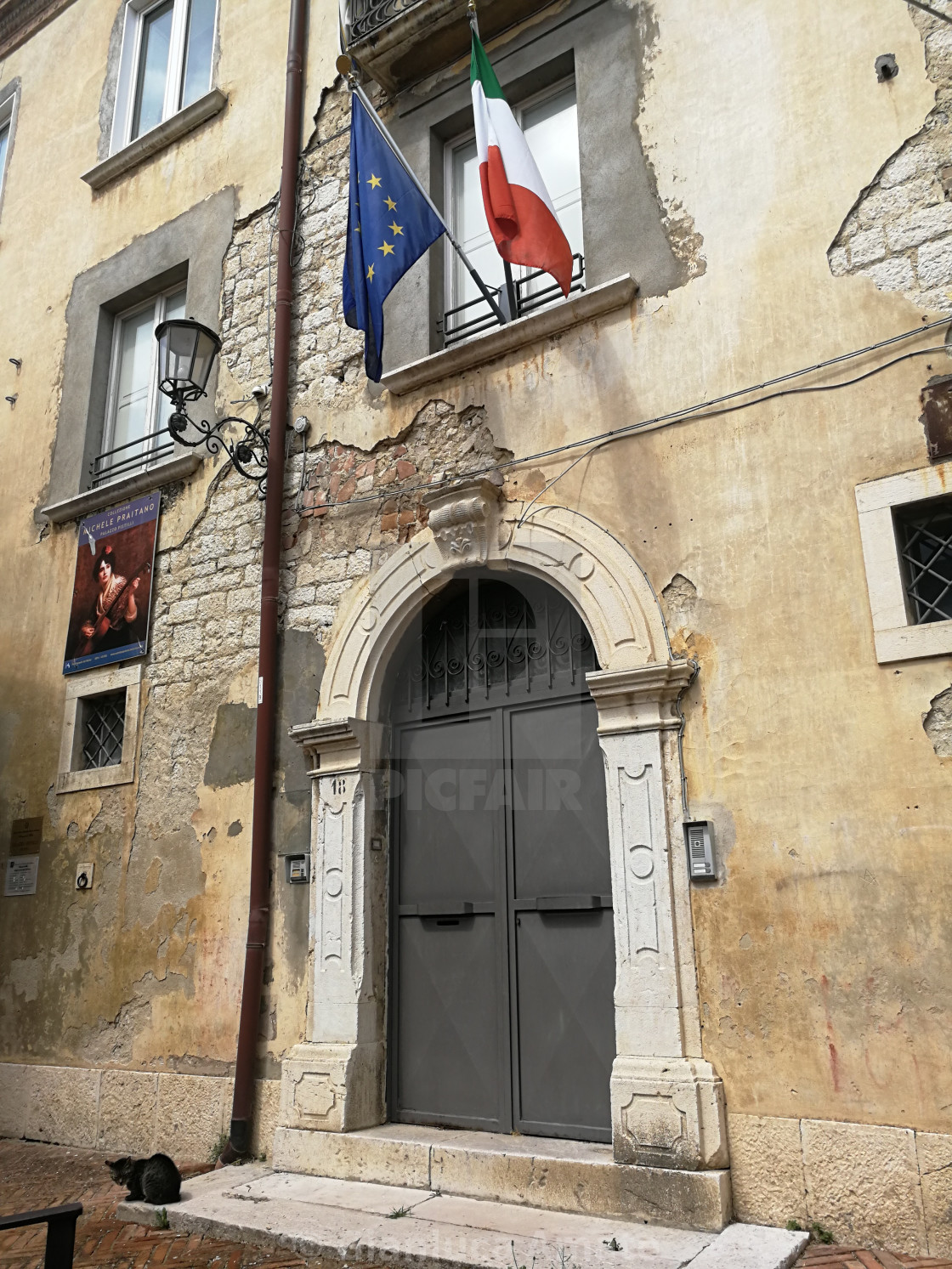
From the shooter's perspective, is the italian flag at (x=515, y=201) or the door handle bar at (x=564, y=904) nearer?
the door handle bar at (x=564, y=904)

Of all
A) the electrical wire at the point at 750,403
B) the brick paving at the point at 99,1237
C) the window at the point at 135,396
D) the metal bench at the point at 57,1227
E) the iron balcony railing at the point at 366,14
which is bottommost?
the brick paving at the point at 99,1237

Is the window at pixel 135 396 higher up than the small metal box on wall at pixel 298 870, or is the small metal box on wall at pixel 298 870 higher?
the window at pixel 135 396

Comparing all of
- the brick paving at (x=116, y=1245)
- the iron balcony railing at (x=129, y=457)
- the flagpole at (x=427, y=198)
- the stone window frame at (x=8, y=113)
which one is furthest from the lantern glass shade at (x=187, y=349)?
the stone window frame at (x=8, y=113)

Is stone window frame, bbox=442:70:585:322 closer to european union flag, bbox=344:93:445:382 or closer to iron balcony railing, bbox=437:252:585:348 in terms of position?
iron balcony railing, bbox=437:252:585:348

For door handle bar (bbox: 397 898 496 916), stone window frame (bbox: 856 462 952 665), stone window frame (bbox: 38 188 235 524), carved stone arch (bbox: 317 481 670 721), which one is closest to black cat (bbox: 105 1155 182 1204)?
door handle bar (bbox: 397 898 496 916)

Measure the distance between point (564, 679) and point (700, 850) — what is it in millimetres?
1224

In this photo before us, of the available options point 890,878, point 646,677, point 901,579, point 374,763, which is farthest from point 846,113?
point 374,763


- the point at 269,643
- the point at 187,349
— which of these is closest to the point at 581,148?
the point at 187,349

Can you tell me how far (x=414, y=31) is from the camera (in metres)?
6.17

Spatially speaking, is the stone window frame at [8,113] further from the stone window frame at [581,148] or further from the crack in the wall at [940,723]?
the crack in the wall at [940,723]

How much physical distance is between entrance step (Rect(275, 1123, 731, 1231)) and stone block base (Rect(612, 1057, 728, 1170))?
6 cm

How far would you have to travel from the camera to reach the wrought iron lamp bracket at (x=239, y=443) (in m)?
6.11

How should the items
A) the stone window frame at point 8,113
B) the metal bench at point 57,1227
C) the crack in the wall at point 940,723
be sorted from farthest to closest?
the stone window frame at point 8,113 < the crack in the wall at point 940,723 < the metal bench at point 57,1227

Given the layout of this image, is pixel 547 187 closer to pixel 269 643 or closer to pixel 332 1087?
pixel 269 643
